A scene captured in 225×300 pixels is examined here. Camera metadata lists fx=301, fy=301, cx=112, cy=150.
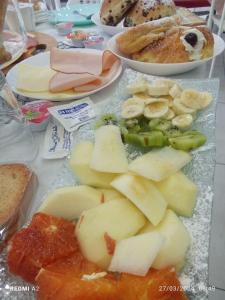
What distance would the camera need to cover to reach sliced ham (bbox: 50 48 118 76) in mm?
947

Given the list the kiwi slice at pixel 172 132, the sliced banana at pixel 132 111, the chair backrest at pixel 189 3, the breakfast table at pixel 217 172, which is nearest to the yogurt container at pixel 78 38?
the breakfast table at pixel 217 172

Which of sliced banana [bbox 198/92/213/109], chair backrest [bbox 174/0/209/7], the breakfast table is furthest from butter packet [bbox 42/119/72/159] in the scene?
chair backrest [bbox 174/0/209/7]

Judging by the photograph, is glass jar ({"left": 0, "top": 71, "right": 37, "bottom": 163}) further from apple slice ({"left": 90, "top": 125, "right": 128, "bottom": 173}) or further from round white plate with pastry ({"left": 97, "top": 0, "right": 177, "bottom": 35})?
round white plate with pastry ({"left": 97, "top": 0, "right": 177, "bottom": 35})

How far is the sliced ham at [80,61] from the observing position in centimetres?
95

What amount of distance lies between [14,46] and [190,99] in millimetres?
740

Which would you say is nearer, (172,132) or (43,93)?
(172,132)

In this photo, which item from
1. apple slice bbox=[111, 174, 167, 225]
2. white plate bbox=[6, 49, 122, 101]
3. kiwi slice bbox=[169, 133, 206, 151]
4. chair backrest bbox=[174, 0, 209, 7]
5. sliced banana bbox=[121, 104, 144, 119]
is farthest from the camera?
chair backrest bbox=[174, 0, 209, 7]

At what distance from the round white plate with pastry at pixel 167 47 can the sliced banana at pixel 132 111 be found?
0.25 meters

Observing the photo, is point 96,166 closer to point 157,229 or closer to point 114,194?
point 114,194

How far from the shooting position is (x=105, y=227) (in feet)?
1.60

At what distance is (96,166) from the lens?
588mm
